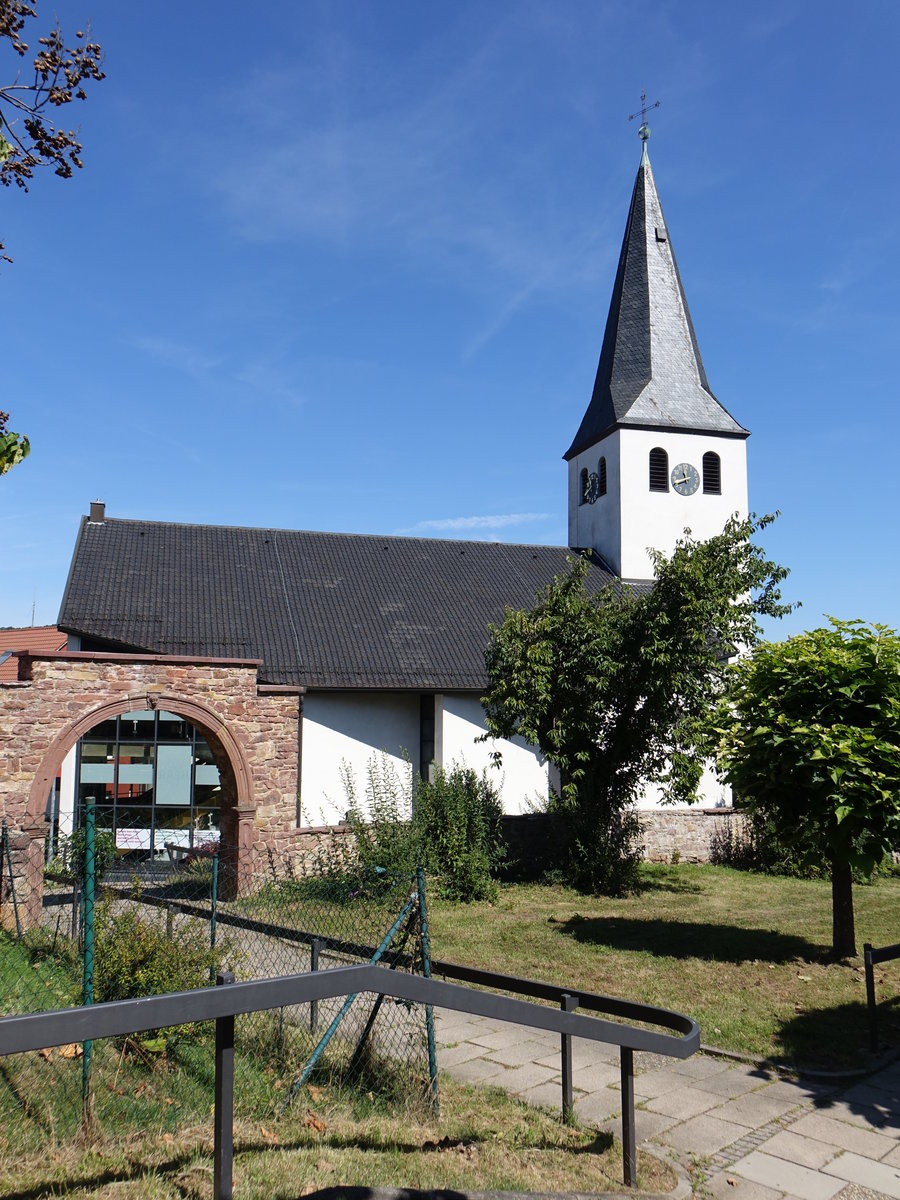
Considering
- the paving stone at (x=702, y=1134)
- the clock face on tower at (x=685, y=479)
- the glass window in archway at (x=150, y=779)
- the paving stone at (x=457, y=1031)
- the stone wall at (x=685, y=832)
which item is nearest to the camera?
the paving stone at (x=702, y=1134)

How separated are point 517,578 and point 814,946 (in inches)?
594

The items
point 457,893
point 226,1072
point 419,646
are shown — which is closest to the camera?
point 226,1072

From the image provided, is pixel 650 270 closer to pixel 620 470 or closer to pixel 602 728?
pixel 620 470

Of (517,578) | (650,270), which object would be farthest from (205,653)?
(650,270)

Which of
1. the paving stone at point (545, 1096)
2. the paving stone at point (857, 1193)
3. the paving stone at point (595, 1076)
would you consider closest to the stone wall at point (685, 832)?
the paving stone at point (595, 1076)

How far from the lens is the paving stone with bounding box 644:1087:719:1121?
600 cm

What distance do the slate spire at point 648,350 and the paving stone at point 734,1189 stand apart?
79.4 feet

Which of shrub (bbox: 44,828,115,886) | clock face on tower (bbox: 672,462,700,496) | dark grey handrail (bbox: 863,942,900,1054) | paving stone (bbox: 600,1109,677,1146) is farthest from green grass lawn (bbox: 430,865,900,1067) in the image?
clock face on tower (bbox: 672,462,700,496)

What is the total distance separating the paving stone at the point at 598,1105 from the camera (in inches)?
231

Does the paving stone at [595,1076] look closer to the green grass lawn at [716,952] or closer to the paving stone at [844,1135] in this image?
the green grass lawn at [716,952]

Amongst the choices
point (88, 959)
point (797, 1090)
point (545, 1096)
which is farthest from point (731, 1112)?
point (88, 959)

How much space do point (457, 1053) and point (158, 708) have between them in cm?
843

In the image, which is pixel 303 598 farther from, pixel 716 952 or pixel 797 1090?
pixel 797 1090

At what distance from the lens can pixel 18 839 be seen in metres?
12.2
